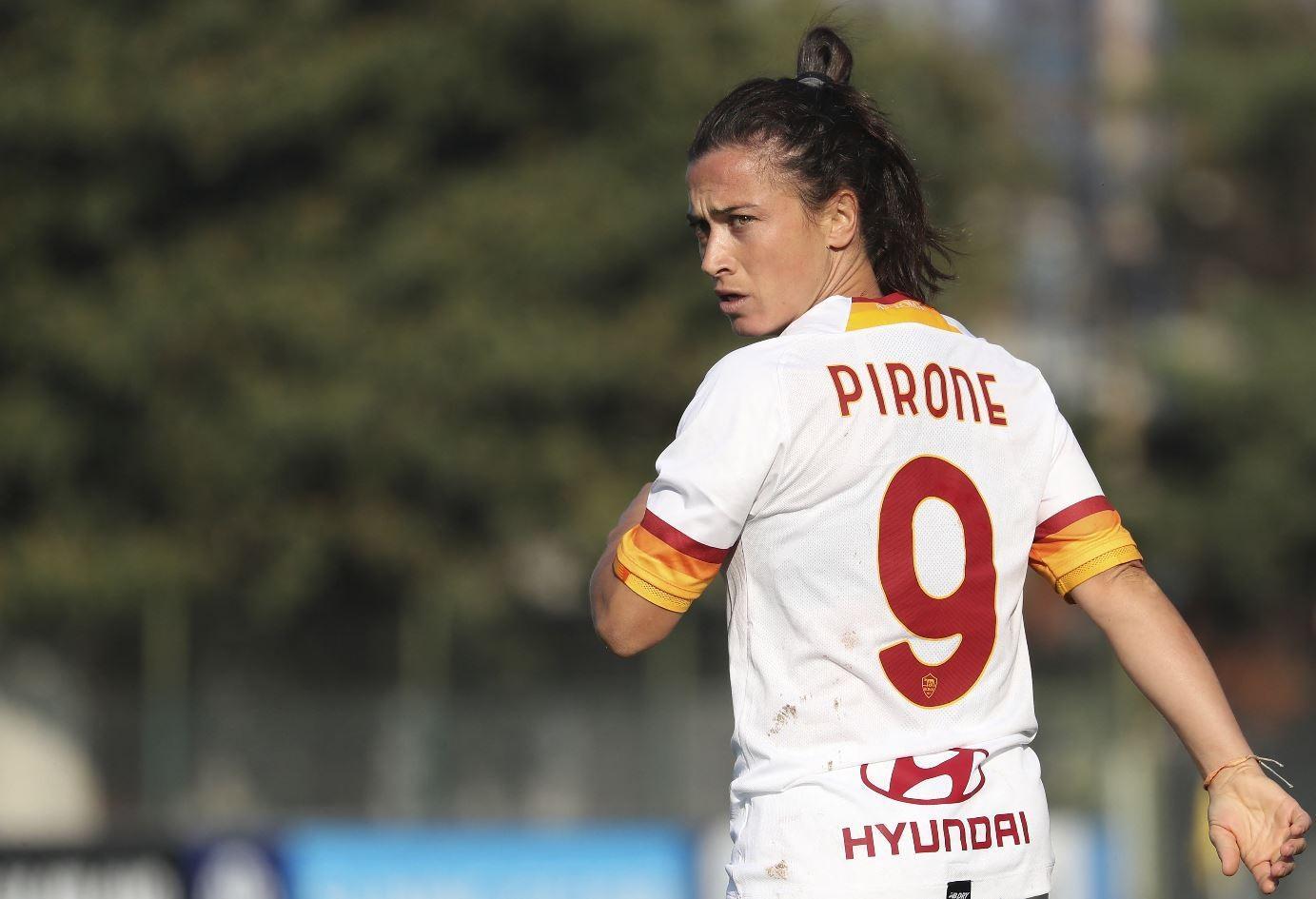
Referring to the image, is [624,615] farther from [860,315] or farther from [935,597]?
[860,315]

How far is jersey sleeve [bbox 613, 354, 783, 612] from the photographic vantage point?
2.36 meters

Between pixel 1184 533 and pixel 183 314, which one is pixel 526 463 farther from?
pixel 1184 533

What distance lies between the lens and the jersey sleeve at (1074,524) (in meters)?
2.64

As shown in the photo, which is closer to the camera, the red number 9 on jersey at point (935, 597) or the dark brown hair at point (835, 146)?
the red number 9 on jersey at point (935, 597)

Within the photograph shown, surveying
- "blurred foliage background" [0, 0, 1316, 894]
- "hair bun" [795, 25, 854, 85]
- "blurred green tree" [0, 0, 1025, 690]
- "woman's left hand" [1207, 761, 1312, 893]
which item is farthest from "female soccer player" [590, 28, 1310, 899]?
"blurred green tree" [0, 0, 1025, 690]

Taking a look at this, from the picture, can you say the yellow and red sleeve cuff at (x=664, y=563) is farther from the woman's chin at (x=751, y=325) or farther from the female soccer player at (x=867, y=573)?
the woman's chin at (x=751, y=325)

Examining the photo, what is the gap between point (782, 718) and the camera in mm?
2398

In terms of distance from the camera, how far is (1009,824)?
2438 millimetres

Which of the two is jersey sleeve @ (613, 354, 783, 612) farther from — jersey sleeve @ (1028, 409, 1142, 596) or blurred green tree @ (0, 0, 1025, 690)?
blurred green tree @ (0, 0, 1025, 690)

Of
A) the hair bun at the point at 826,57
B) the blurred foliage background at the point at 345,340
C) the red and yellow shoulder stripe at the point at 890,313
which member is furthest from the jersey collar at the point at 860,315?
the blurred foliage background at the point at 345,340

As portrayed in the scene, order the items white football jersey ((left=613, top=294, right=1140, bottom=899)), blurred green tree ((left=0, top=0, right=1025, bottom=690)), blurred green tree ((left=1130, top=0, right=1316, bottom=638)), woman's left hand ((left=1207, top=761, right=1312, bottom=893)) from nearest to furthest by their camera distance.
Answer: white football jersey ((left=613, top=294, right=1140, bottom=899)), woman's left hand ((left=1207, top=761, right=1312, bottom=893)), blurred green tree ((left=0, top=0, right=1025, bottom=690)), blurred green tree ((left=1130, top=0, right=1316, bottom=638))

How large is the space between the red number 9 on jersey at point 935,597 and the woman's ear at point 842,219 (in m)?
0.39

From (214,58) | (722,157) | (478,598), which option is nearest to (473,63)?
(214,58)

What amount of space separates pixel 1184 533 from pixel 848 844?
1945cm
